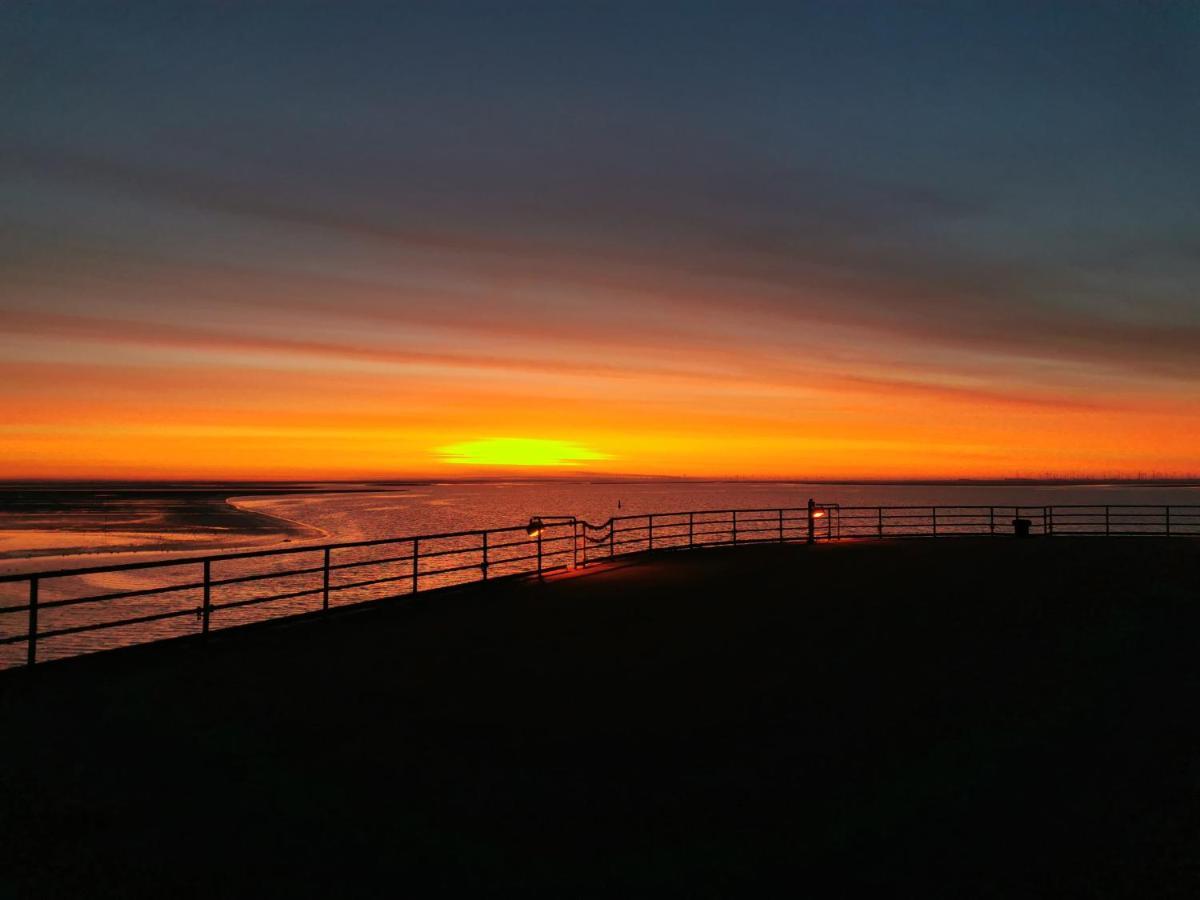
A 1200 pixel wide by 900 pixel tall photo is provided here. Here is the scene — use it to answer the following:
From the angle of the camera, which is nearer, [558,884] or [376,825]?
[558,884]

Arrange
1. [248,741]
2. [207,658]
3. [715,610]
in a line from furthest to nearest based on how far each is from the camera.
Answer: [715,610], [207,658], [248,741]

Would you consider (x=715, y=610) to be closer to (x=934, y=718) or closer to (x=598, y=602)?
(x=598, y=602)

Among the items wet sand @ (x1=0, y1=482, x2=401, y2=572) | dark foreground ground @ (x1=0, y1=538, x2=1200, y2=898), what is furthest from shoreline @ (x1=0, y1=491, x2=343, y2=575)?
dark foreground ground @ (x1=0, y1=538, x2=1200, y2=898)

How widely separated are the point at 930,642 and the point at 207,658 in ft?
29.4

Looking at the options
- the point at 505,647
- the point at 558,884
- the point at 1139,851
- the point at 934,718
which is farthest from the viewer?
the point at 505,647

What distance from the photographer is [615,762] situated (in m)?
6.97

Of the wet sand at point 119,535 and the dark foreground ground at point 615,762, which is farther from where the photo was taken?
the wet sand at point 119,535

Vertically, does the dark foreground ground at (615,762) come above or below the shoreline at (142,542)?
above

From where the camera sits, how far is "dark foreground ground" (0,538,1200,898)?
5047 mm

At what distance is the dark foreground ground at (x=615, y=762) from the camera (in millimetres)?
5047

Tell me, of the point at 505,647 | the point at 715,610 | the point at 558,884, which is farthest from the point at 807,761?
the point at 715,610

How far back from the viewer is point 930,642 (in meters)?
12.4

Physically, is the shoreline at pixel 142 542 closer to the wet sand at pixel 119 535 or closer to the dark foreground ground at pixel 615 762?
the wet sand at pixel 119 535

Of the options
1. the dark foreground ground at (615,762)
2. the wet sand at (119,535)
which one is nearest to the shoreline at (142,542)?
the wet sand at (119,535)
